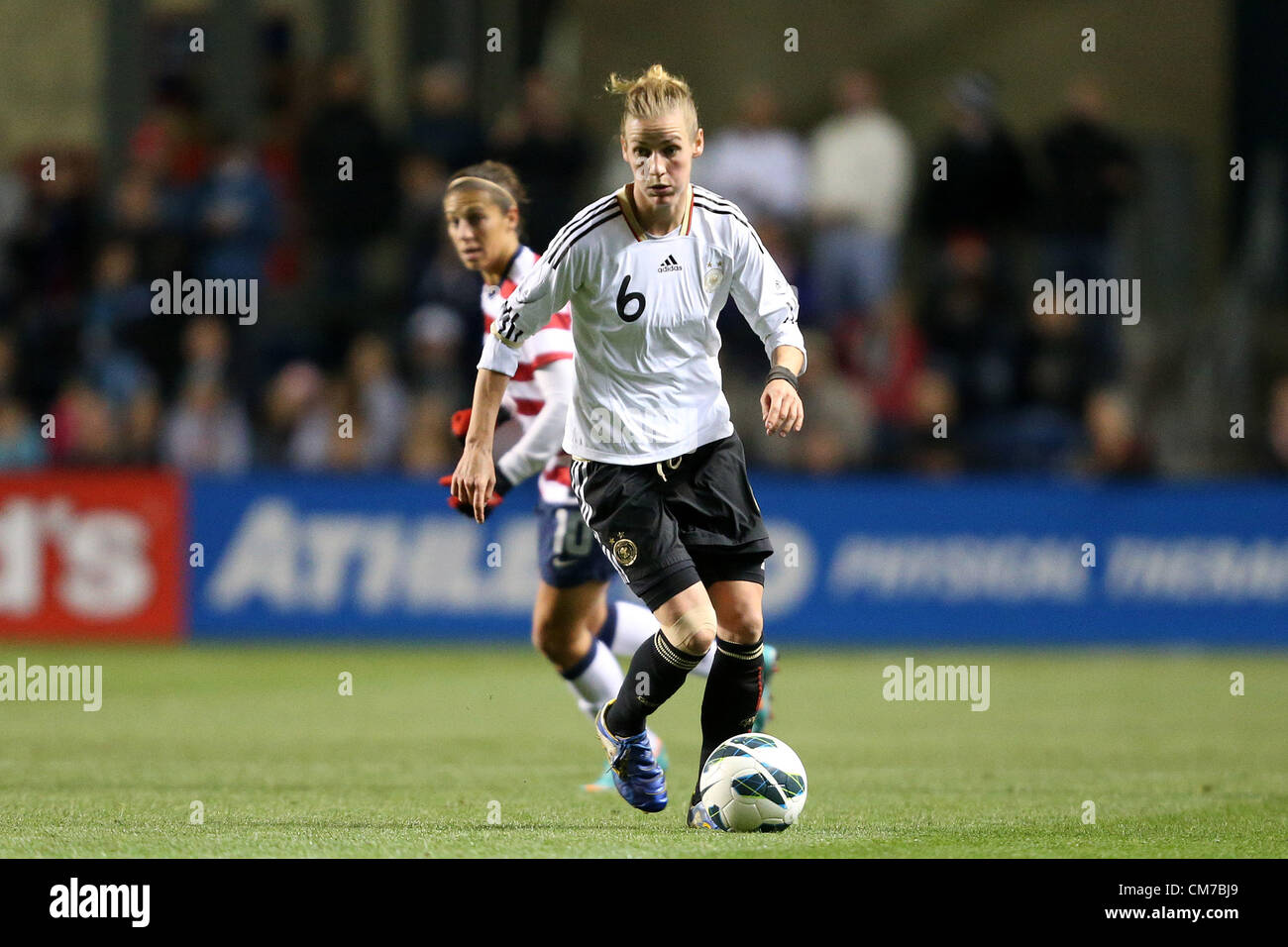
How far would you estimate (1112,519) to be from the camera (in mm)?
15102

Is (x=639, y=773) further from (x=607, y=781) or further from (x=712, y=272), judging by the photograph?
(x=712, y=272)

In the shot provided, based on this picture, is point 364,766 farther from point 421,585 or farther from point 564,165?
point 564,165

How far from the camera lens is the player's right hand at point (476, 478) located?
637cm

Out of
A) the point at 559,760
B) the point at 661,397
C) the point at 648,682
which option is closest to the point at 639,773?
the point at 648,682

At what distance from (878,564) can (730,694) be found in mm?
8677

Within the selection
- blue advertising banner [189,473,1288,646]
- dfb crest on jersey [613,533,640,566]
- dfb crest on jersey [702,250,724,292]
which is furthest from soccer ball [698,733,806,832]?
blue advertising banner [189,473,1288,646]

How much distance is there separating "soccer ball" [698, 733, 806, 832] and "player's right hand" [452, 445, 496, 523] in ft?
3.87

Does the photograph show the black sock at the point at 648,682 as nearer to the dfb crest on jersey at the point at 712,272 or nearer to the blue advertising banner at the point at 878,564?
the dfb crest on jersey at the point at 712,272

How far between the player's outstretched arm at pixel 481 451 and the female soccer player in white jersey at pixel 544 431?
92 cm

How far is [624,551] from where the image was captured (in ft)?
21.0

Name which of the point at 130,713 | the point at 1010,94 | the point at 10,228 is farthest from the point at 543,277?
the point at 1010,94

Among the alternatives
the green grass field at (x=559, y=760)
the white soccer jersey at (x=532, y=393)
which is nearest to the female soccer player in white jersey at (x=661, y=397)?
the green grass field at (x=559, y=760)

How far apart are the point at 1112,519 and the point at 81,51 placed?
11.1m

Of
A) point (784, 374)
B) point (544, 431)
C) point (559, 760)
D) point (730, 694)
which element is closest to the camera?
point (784, 374)
